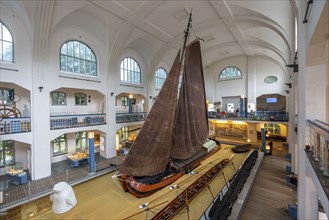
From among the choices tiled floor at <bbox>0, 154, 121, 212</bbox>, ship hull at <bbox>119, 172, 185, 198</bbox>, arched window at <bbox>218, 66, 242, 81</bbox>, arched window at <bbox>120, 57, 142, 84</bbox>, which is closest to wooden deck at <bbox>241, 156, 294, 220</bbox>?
ship hull at <bbox>119, 172, 185, 198</bbox>

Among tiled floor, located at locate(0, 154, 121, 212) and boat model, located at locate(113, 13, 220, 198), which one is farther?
tiled floor, located at locate(0, 154, 121, 212)

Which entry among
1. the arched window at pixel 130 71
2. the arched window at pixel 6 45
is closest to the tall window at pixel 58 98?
the arched window at pixel 6 45

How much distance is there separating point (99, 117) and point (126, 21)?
6.62 m

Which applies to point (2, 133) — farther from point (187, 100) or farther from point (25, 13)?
point (187, 100)

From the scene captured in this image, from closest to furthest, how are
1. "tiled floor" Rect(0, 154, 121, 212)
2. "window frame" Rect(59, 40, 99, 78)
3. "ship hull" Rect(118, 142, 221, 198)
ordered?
"ship hull" Rect(118, 142, 221, 198) < "tiled floor" Rect(0, 154, 121, 212) < "window frame" Rect(59, 40, 99, 78)

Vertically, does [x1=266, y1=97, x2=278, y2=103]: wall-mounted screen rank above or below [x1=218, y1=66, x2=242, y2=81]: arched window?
below

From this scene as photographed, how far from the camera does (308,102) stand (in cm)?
355

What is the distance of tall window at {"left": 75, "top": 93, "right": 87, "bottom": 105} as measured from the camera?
11.2 meters

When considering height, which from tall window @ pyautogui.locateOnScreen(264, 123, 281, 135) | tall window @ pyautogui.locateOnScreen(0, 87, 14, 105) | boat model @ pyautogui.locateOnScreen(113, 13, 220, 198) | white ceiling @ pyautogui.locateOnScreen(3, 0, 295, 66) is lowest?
tall window @ pyautogui.locateOnScreen(264, 123, 281, 135)

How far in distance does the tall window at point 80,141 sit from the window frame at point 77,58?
4.52 meters

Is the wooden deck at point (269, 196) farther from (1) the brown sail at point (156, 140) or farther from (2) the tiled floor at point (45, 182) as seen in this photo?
(2) the tiled floor at point (45, 182)

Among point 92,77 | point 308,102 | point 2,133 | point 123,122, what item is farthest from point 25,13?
point 308,102

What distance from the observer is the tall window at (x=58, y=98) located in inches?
393

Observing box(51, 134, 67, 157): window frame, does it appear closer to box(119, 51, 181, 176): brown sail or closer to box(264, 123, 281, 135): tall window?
box(119, 51, 181, 176): brown sail
